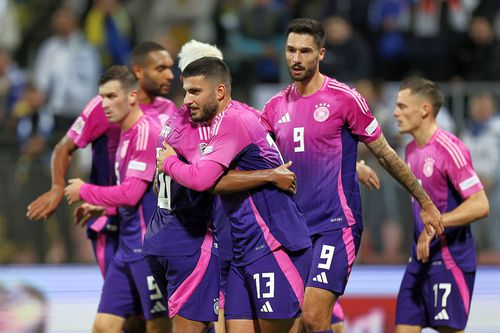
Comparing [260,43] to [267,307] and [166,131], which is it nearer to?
[166,131]

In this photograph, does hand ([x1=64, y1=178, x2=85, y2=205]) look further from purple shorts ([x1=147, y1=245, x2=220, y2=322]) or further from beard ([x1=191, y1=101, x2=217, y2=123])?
beard ([x1=191, y1=101, x2=217, y2=123])

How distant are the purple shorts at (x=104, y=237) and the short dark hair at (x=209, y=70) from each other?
2316 mm

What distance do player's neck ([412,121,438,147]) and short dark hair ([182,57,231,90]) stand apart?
7.43 feet

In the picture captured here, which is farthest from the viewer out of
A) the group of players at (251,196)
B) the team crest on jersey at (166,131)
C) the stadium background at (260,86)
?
the stadium background at (260,86)

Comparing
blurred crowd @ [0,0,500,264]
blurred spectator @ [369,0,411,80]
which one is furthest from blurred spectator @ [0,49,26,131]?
blurred spectator @ [369,0,411,80]

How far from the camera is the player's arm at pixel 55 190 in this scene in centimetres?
873

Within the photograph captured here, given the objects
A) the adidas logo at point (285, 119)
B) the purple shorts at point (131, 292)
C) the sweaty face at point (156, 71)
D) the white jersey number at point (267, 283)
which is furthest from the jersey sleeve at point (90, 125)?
the white jersey number at point (267, 283)

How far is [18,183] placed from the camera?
11.7 meters

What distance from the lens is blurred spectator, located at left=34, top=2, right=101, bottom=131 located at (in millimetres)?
13930

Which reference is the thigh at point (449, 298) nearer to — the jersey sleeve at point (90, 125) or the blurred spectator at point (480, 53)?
the jersey sleeve at point (90, 125)

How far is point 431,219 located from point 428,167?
30.4 inches

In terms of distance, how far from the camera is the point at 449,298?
28.4 feet

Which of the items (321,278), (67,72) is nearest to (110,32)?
(67,72)

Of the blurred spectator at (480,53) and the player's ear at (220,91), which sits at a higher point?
the blurred spectator at (480,53)
